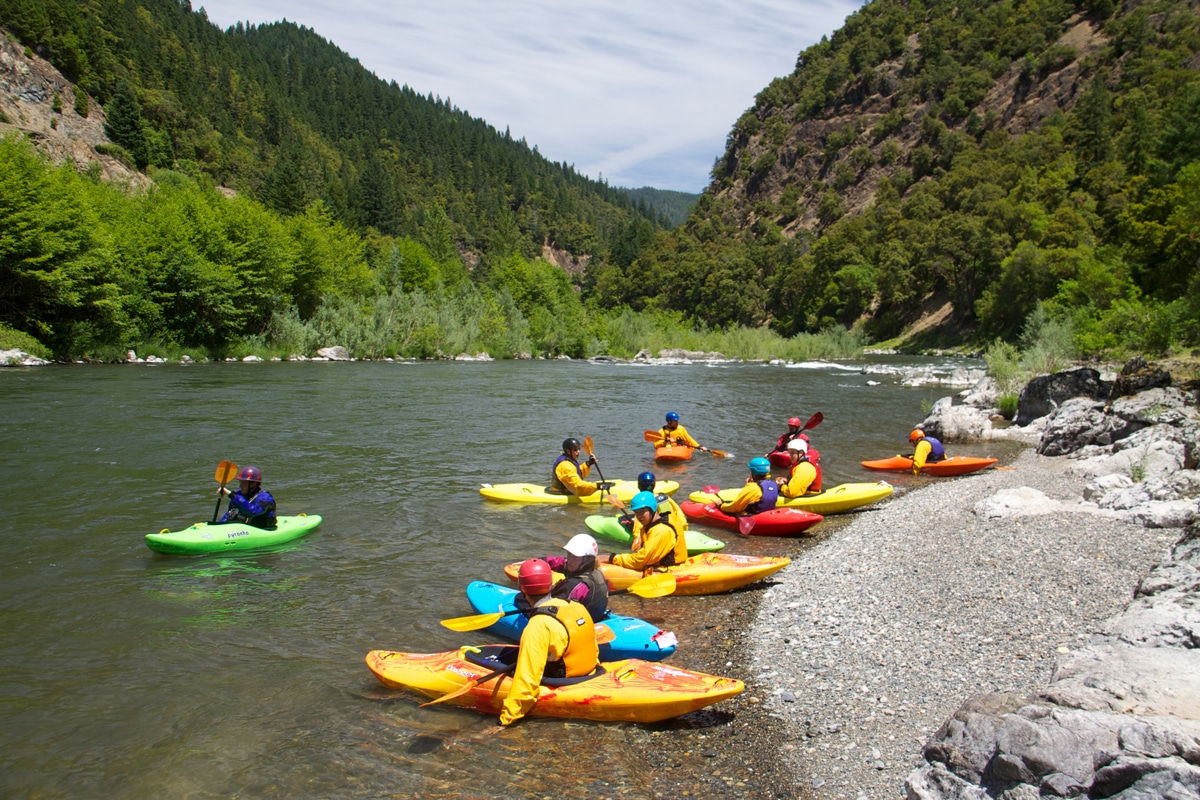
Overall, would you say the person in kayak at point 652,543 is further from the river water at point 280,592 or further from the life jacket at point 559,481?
the life jacket at point 559,481

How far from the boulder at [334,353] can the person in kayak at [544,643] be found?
4088 cm

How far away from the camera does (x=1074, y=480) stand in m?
11.1

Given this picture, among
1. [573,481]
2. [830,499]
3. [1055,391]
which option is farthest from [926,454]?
[573,481]

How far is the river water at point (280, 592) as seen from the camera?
4.81 meters

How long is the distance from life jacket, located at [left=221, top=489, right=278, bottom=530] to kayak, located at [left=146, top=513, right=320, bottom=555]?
0.09 meters

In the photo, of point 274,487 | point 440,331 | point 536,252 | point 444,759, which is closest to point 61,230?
point 440,331

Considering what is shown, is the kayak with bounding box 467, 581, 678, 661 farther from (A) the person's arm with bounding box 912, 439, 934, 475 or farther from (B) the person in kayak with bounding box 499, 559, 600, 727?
(A) the person's arm with bounding box 912, 439, 934, 475

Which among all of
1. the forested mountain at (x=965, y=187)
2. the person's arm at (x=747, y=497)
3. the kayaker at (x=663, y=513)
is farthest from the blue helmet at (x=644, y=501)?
the forested mountain at (x=965, y=187)

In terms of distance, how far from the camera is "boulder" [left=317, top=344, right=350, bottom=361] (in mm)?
43312

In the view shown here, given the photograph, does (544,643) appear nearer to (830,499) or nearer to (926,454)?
(830,499)

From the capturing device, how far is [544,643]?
529 cm

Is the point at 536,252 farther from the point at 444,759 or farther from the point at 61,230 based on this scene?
the point at 444,759

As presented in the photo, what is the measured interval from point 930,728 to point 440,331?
47.1m

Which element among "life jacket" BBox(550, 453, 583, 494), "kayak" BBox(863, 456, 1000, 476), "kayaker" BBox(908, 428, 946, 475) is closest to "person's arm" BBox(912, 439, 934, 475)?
"kayaker" BBox(908, 428, 946, 475)
